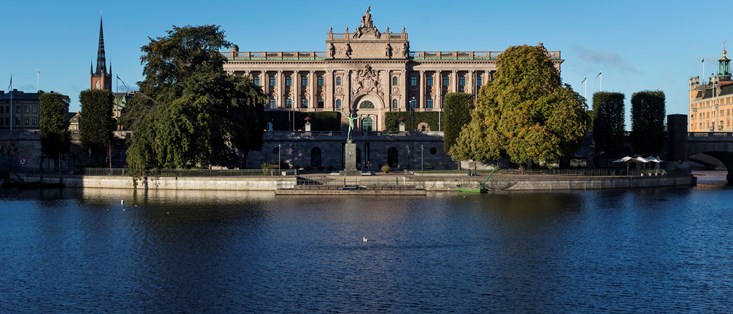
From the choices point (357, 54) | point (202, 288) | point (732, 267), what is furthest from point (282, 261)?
point (357, 54)

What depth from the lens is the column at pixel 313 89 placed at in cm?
14900

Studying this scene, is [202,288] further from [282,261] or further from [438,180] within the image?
[438,180]

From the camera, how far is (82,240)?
4984 cm

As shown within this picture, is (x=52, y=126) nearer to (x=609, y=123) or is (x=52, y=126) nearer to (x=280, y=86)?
(x=280, y=86)

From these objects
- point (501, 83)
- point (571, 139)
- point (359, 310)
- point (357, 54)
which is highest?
point (357, 54)

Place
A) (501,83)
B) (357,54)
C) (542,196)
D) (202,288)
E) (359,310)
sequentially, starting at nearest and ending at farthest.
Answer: (359,310) < (202,288) < (542,196) < (501,83) < (357,54)

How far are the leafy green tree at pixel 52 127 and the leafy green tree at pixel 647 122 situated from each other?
75037 millimetres

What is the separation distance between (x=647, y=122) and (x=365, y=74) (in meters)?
56.6

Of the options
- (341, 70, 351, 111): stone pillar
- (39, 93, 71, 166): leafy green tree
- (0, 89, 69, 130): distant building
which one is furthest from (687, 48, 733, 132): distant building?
(0, 89, 69, 130): distant building

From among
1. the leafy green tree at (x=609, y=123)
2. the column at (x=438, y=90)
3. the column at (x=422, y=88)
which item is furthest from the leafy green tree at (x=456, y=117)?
the column at (x=422, y=88)

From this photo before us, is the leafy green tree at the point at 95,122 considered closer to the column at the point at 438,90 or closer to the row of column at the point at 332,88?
Result: the row of column at the point at 332,88

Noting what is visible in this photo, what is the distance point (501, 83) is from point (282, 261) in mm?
53258

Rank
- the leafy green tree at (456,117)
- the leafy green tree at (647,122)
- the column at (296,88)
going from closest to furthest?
the leafy green tree at (456,117), the leafy green tree at (647,122), the column at (296,88)

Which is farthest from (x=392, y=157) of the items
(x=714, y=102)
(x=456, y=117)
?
(x=714, y=102)
